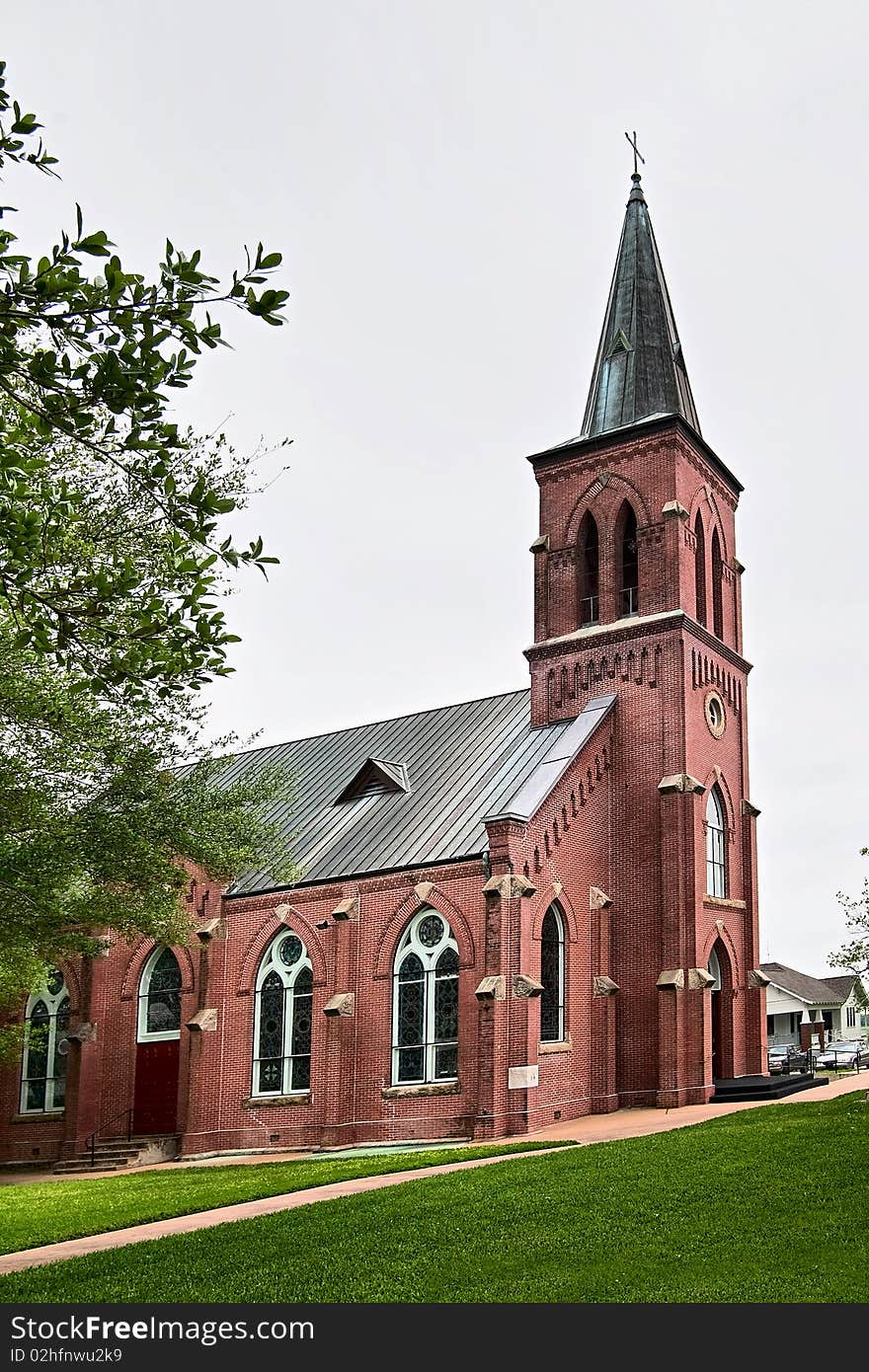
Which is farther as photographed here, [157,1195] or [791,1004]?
[791,1004]

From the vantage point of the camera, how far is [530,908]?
26656 millimetres

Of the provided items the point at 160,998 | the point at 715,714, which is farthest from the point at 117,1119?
the point at 715,714

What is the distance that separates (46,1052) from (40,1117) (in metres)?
1.62

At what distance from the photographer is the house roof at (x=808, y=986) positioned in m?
77.0

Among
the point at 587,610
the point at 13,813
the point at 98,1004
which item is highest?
the point at 587,610

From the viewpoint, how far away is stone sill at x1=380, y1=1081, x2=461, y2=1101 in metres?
26.7

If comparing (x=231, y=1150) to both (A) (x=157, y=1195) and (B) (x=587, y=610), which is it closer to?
(A) (x=157, y=1195)

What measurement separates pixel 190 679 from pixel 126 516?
4.96 meters

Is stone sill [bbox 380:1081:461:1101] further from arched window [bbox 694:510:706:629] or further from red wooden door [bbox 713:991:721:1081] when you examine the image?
arched window [bbox 694:510:706:629]

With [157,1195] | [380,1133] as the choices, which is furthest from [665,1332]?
[380,1133]

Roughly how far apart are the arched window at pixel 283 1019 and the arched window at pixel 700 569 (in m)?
12.1

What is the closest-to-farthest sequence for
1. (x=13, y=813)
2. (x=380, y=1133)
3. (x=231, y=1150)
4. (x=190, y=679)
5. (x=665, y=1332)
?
(x=665, y=1332), (x=190, y=679), (x=13, y=813), (x=380, y=1133), (x=231, y=1150)

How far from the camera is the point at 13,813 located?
15.4m

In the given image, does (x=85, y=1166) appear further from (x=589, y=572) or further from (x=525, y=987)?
(x=589, y=572)
